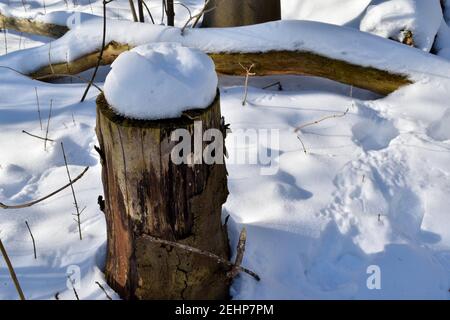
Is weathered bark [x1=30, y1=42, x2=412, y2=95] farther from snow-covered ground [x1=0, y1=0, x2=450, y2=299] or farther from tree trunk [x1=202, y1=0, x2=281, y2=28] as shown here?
tree trunk [x1=202, y1=0, x2=281, y2=28]

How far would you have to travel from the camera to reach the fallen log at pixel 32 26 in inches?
174

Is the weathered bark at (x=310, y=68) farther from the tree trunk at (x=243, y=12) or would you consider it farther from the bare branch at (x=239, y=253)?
the bare branch at (x=239, y=253)

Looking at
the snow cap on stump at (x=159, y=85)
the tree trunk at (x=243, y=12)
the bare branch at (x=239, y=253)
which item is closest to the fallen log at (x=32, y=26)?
the tree trunk at (x=243, y=12)

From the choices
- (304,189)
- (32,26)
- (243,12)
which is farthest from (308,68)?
(32,26)

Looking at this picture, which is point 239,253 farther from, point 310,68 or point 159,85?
point 310,68

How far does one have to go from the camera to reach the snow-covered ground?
2184 mm

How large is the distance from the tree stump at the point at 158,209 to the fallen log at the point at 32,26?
2.96 meters

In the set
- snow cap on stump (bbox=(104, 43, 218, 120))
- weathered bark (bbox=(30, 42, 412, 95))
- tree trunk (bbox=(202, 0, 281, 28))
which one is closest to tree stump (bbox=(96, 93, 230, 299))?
snow cap on stump (bbox=(104, 43, 218, 120))

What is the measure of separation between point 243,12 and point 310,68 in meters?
0.89

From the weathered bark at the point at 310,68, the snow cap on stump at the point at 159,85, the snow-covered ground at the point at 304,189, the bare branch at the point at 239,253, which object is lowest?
the snow-covered ground at the point at 304,189

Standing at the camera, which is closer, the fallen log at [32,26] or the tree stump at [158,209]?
the tree stump at [158,209]

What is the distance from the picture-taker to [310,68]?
3.63m
